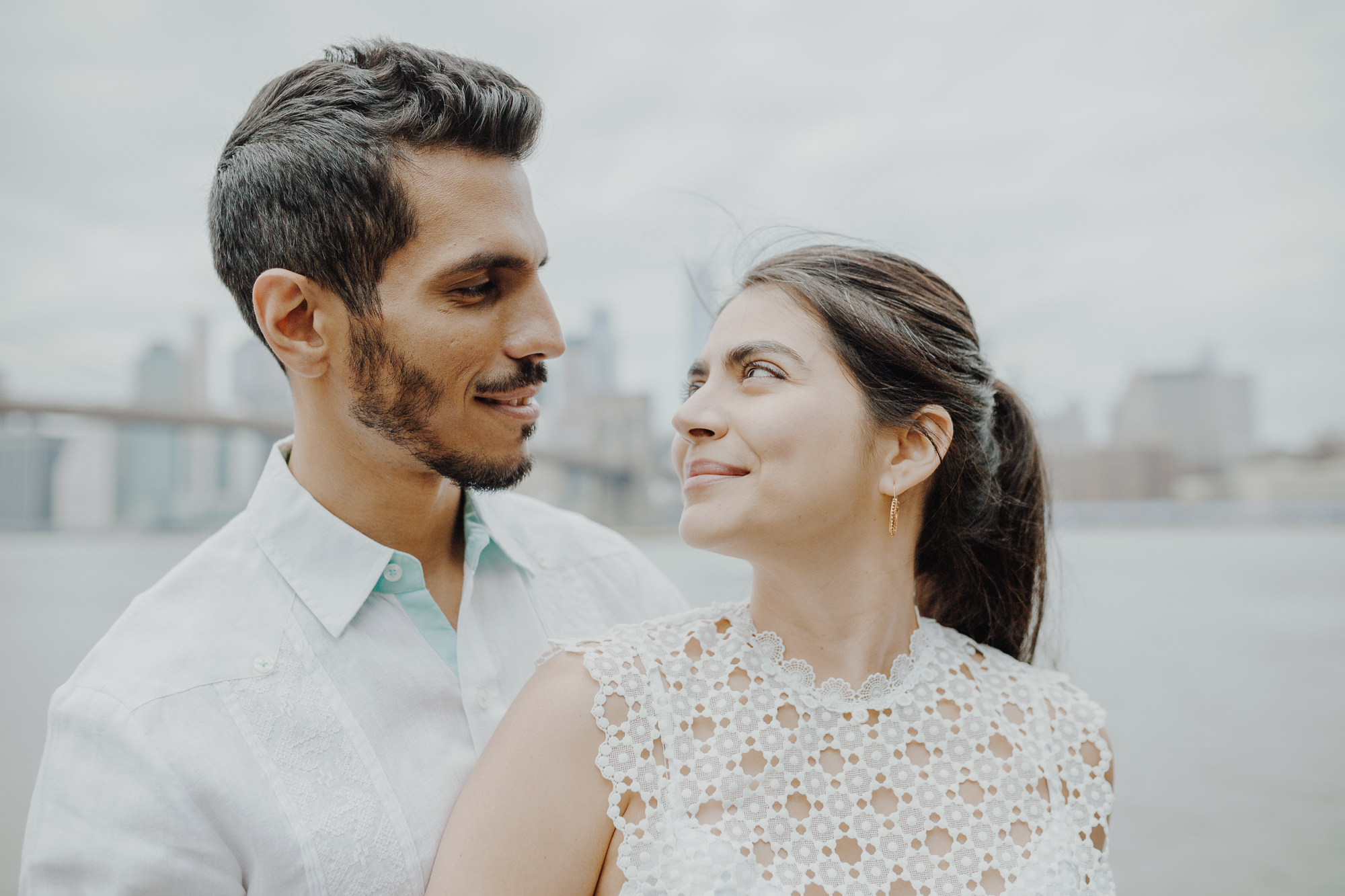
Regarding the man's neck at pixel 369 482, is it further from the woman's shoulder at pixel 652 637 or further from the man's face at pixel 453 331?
the woman's shoulder at pixel 652 637

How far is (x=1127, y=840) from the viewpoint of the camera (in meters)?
7.36

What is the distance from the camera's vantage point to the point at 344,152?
1.36 metres

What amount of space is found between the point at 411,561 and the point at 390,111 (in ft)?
2.30

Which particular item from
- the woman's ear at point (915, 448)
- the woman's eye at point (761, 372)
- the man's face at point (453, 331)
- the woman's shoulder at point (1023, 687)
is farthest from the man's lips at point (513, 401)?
the woman's shoulder at point (1023, 687)

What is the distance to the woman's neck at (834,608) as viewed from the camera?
53.9 inches

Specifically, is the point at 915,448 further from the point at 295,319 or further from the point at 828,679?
the point at 295,319

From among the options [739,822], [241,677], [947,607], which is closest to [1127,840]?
[947,607]

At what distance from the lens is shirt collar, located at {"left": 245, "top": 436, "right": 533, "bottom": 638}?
49.4 inches

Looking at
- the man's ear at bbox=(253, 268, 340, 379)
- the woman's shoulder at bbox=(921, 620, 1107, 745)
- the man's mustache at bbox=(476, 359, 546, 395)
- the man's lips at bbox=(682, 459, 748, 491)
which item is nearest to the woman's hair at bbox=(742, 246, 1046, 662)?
the woman's shoulder at bbox=(921, 620, 1107, 745)

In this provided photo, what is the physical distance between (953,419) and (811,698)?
0.51m

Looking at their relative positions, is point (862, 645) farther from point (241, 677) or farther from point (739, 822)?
point (241, 677)

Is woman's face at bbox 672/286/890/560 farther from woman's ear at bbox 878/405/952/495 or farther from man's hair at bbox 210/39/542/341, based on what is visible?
A: man's hair at bbox 210/39/542/341

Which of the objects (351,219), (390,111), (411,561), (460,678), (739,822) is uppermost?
(390,111)

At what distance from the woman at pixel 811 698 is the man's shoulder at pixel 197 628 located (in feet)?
1.16
